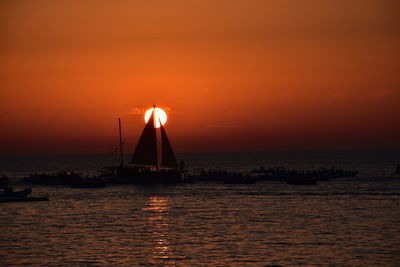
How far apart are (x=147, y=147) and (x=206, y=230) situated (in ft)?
202

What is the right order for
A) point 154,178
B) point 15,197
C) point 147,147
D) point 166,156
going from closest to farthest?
1. point 15,197
2. point 147,147
3. point 154,178
4. point 166,156

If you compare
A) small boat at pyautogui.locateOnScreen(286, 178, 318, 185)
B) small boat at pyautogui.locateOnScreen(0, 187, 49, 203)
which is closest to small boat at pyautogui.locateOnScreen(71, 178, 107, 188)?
small boat at pyautogui.locateOnScreen(0, 187, 49, 203)

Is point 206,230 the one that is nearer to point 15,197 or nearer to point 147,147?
point 15,197

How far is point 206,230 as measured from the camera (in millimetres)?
54531

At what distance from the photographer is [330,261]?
40.4 m

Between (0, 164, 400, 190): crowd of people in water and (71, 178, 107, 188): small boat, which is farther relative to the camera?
(0, 164, 400, 190): crowd of people in water

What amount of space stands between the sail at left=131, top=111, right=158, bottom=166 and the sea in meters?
23.7

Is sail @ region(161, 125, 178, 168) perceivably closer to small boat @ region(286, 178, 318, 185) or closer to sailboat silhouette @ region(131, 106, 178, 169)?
sailboat silhouette @ region(131, 106, 178, 169)

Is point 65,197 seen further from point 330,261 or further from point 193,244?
point 330,261

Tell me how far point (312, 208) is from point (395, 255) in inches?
1179

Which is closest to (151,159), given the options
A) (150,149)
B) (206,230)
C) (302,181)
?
(150,149)

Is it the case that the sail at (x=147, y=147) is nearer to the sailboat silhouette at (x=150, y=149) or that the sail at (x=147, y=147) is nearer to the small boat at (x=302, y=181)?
the sailboat silhouette at (x=150, y=149)

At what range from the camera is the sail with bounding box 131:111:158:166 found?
→ 376 feet

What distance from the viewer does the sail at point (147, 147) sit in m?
115
